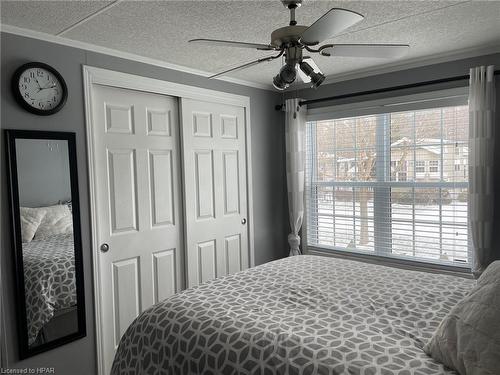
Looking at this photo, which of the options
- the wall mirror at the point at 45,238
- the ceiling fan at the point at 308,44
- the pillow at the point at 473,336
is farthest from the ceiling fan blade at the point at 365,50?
the wall mirror at the point at 45,238

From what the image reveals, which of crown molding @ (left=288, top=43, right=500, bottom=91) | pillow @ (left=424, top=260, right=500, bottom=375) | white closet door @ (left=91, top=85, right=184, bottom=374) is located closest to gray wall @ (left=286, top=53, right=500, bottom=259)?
crown molding @ (left=288, top=43, right=500, bottom=91)

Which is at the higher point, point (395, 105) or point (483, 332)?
point (395, 105)

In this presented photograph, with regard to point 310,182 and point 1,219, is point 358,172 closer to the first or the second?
point 310,182

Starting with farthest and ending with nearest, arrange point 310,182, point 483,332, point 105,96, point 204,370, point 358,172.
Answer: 1. point 310,182
2. point 358,172
3. point 105,96
4. point 204,370
5. point 483,332

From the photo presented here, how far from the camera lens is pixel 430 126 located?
10.6 feet

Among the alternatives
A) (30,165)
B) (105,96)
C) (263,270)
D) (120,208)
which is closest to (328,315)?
(263,270)

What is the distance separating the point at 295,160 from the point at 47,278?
8.21ft

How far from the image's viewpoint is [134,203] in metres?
2.90

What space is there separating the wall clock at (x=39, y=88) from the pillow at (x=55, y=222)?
0.61 m

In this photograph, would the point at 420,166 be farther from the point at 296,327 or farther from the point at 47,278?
the point at 47,278

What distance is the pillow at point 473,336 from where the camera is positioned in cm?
115

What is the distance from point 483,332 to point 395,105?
254cm

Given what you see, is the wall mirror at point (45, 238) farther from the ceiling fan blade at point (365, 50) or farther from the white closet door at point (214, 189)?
the ceiling fan blade at point (365, 50)

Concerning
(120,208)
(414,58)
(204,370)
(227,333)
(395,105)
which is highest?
(414,58)
